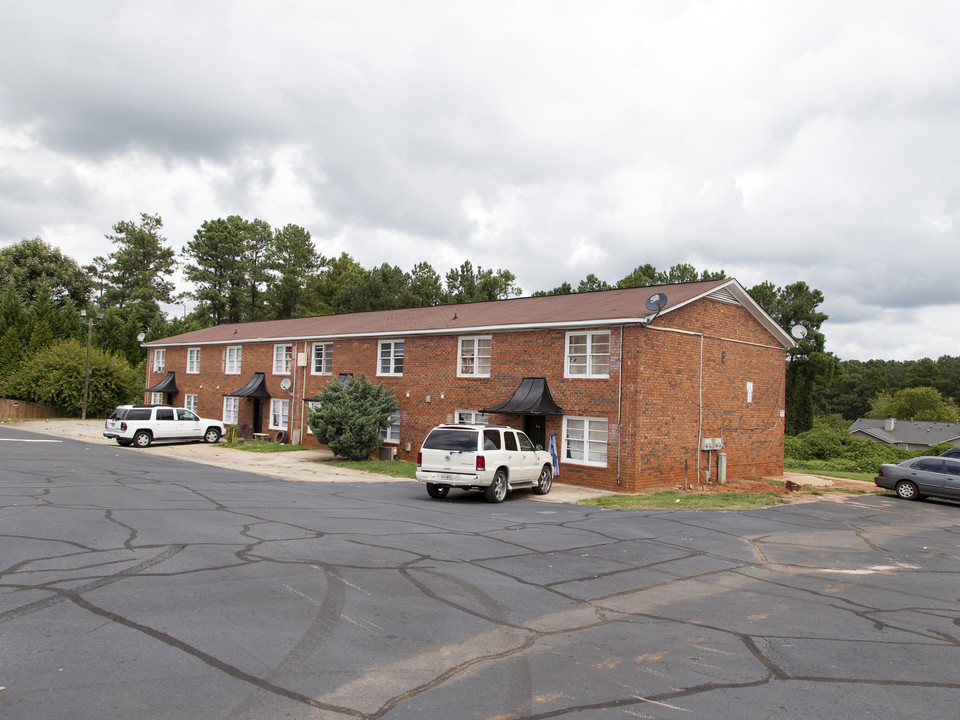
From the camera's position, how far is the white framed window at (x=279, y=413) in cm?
3375

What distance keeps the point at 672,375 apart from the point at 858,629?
1449 centimetres

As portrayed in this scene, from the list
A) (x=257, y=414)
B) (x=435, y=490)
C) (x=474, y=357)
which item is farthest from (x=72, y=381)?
(x=435, y=490)

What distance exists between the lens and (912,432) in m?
75.5

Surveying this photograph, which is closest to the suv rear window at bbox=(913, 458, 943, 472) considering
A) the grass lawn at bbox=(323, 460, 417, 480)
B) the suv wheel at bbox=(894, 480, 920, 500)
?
the suv wheel at bbox=(894, 480, 920, 500)

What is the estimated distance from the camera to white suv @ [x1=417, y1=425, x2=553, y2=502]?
16344 millimetres

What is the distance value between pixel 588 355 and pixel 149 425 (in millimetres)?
20185

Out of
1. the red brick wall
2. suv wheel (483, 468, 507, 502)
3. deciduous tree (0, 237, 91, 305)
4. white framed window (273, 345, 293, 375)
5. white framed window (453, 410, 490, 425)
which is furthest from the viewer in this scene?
Result: deciduous tree (0, 237, 91, 305)

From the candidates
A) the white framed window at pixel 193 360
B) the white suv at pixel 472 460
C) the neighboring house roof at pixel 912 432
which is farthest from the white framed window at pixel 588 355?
the neighboring house roof at pixel 912 432

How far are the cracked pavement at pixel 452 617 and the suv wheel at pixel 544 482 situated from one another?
5.25 m

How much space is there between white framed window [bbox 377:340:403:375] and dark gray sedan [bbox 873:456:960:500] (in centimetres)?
1729

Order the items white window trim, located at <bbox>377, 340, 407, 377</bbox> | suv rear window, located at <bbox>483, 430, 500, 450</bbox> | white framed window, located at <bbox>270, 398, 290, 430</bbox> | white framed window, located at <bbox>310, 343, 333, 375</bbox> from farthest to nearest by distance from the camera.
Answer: white framed window, located at <bbox>270, 398, 290, 430</bbox> < white framed window, located at <bbox>310, 343, 333, 375</bbox> < white window trim, located at <bbox>377, 340, 407, 377</bbox> < suv rear window, located at <bbox>483, 430, 500, 450</bbox>

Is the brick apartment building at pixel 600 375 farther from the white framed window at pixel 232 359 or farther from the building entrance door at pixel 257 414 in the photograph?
the white framed window at pixel 232 359

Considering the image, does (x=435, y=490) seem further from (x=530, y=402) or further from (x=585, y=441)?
(x=585, y=441)

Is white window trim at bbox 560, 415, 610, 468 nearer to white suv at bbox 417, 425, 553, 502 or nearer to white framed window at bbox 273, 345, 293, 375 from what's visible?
white suv at bbox 417, 425, 553, 502
